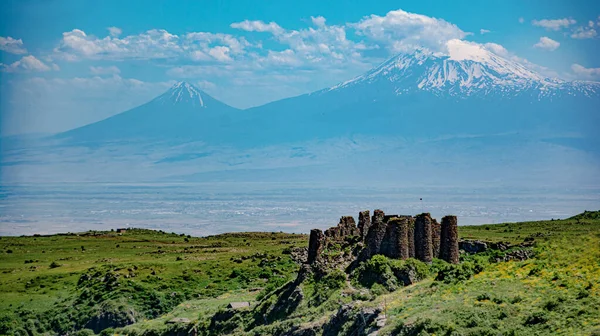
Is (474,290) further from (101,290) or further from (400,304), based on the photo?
(101,290)

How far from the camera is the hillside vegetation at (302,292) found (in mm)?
33938

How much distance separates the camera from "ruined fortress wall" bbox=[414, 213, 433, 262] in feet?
160

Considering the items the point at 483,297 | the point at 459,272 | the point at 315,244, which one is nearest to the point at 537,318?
the point at 483,297

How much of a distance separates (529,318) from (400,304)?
7.64m

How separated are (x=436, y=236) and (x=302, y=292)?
341 inches

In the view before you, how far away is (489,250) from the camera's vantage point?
178 feet

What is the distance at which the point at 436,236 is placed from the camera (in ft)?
166

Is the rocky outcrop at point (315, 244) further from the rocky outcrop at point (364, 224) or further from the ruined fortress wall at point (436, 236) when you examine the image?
the rocky outcrop at point (364, 224)

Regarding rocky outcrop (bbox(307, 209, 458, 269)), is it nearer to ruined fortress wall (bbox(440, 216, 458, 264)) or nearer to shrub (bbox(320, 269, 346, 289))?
ruined fortress wall (bbox(440, 216, 458, 264))

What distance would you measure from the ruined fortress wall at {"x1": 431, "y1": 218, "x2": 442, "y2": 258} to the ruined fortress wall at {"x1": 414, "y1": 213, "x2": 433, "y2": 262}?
3.93ft

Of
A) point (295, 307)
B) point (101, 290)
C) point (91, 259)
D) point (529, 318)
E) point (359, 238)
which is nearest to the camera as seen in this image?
point (529, 318)

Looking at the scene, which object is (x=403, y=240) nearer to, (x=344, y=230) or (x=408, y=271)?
(x=408, y=271)

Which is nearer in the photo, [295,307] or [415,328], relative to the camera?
[415,328]

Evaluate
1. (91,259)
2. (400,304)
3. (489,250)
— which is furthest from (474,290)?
(91,259)
